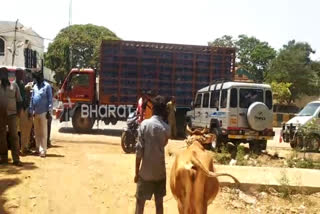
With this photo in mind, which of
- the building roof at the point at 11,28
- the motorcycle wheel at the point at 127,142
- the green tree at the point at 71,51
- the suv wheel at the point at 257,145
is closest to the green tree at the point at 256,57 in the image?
the green tree at the point at 71,51

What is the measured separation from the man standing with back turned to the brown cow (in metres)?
0.42

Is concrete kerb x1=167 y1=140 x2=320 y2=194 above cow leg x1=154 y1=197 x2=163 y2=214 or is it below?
below

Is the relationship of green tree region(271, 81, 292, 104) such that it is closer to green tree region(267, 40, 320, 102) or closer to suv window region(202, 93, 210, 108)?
green tree region(267, 40, 320, 102)

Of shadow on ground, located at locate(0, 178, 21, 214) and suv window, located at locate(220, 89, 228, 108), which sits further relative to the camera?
suv window, located at locate(220, 89, 228, 108)

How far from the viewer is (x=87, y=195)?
6.69 metres

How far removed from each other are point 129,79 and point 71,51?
23.9m

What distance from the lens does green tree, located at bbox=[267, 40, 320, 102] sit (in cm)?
4012

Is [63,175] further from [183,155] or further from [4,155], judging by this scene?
[183,155]

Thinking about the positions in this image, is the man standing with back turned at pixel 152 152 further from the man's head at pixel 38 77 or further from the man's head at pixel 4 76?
the man's head at pixel 38 77

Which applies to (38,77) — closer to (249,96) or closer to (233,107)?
(233,107)

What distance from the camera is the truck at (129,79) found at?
16234 millimetres

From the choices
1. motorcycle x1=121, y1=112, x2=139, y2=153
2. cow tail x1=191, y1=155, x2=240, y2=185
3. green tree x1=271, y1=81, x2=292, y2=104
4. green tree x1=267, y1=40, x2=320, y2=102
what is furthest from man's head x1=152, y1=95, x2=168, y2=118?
green tree x1=267, y1=40, x2=320, y2=102

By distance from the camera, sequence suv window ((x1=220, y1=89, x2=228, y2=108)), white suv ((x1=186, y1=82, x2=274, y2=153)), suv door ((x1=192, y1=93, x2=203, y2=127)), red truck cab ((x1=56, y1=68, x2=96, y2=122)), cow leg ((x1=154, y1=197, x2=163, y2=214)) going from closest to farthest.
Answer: cow leg ((x1=154, y1=197, x2=163, y2=214)), white suv ((x1=186, y1=82, x2=274, y2=153)), suv window ((x1=220, y1=89, x2=228, y2=108)), suv door ((x1=192, y1=93, x2=203, y2=127)), red truck cab ((x1=56, y1=68, x2=96, y2=122))

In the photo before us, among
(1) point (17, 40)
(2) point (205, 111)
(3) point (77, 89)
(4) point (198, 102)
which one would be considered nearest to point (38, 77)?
(2) point (205, 111)
